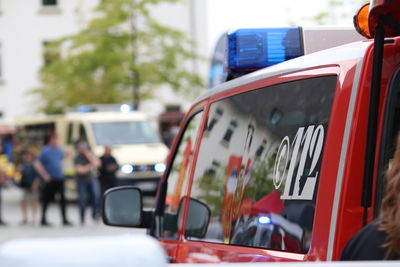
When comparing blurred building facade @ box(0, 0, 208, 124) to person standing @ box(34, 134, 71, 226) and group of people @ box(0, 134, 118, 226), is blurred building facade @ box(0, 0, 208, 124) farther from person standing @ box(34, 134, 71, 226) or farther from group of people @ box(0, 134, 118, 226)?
person standing @ box(34, 134, 71, 226)

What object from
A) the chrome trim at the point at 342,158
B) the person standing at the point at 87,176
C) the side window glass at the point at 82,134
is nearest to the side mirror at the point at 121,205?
the chrome trim at the point at 342,158

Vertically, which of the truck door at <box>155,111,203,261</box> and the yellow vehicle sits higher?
the truck door at <box>155,111,203,261</box>

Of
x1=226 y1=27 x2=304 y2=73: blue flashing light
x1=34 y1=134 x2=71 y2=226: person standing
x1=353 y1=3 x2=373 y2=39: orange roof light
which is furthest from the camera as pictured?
x1=34 y1=134 x2=71 y2=226: person standing

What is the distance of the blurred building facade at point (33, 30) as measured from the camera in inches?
1668

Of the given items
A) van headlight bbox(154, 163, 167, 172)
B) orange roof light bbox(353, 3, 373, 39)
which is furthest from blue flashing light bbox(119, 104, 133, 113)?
orange roof light bbox(353, 3, 373, 39)

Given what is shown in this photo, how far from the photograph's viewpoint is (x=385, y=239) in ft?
6.82

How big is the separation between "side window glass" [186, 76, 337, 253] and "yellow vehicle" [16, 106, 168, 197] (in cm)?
1696

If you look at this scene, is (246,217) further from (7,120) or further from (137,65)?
(7,120)

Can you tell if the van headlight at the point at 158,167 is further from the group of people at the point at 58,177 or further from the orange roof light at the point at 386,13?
the orange roof light at the point at 386,13

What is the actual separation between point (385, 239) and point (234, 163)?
1659 mm

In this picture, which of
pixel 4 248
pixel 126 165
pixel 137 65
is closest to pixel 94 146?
pixel 126 165

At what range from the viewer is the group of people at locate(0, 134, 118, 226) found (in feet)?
56.4

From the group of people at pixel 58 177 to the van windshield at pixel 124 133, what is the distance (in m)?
4.30

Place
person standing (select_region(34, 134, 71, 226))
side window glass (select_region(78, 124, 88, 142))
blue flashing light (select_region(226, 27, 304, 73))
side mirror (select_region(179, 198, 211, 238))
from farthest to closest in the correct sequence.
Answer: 1. side window glass (select_region(78, 124, 88, 142))
2. person standing (select_region(34, 134, 71, 226))
3. side mirror (select_region(179, 198, 211, 238))
4. blue flashing light (select_region(226, 27, 304, 73))
